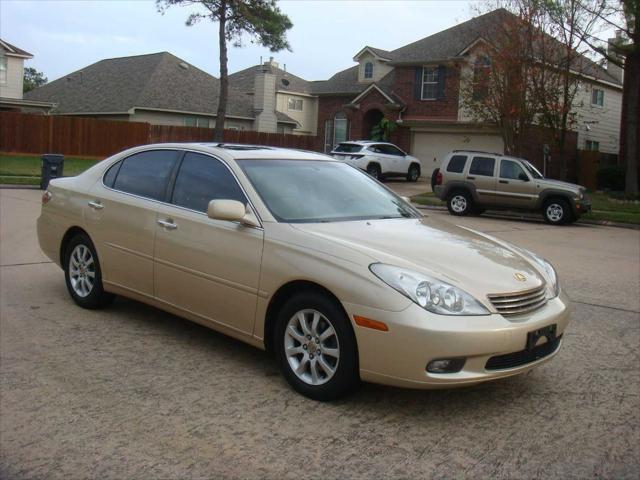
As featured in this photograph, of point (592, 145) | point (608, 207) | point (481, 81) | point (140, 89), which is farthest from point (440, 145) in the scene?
point (140, 89)

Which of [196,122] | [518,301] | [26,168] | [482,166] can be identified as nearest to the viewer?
[518,301]

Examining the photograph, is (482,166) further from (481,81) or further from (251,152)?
(251,152)

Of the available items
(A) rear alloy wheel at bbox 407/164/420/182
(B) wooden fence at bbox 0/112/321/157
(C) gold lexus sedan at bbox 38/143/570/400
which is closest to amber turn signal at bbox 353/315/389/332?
(C) gold lexus sedan at bbox 38/143/570/400

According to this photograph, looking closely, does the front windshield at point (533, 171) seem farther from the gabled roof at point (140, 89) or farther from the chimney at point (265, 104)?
the chimney at point (265, 104)

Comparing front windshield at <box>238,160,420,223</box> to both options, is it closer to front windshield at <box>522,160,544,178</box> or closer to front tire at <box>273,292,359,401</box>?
front tire at <box>273,292,359,401</box>

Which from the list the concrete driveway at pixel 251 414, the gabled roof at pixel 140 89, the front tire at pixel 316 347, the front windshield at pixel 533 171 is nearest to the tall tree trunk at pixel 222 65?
the gabled roof at pixel 140 89

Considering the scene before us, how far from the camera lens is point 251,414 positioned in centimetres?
428

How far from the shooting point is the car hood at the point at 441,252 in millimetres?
4340

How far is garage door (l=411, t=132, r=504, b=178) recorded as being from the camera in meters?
34.7

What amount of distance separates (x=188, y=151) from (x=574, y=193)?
1513cm

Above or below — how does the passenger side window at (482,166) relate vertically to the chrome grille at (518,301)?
above

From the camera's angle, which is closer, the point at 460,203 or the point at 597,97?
the point at 460,203

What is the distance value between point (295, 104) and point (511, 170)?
33748mm

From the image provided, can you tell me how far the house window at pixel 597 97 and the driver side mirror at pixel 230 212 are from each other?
3556cm
